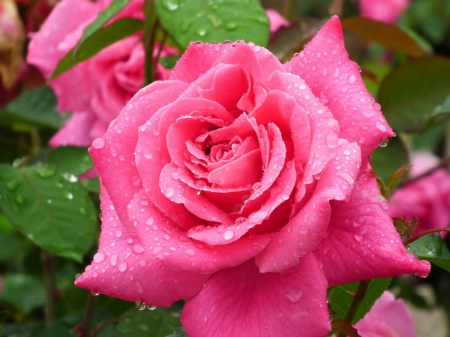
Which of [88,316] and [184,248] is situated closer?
[184,248]

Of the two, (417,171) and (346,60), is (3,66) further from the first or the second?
(417,171)

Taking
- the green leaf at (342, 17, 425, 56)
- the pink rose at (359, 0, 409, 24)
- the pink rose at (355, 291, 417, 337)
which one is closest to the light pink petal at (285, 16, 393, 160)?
the pink rose at (355, 291, 417, 337)

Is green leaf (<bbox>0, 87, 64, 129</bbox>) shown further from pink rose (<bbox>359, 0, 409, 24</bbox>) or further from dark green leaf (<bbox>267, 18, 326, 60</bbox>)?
pink rose (<bbox>359, 0, 409, 24</bbox>)

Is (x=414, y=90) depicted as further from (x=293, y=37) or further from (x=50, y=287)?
(x=50, y=287)

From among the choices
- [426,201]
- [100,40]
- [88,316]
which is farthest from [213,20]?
[426,201]

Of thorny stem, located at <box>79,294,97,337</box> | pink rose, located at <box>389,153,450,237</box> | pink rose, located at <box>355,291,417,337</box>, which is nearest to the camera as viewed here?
pink rose, located at <box>355,291,417,337</box>
